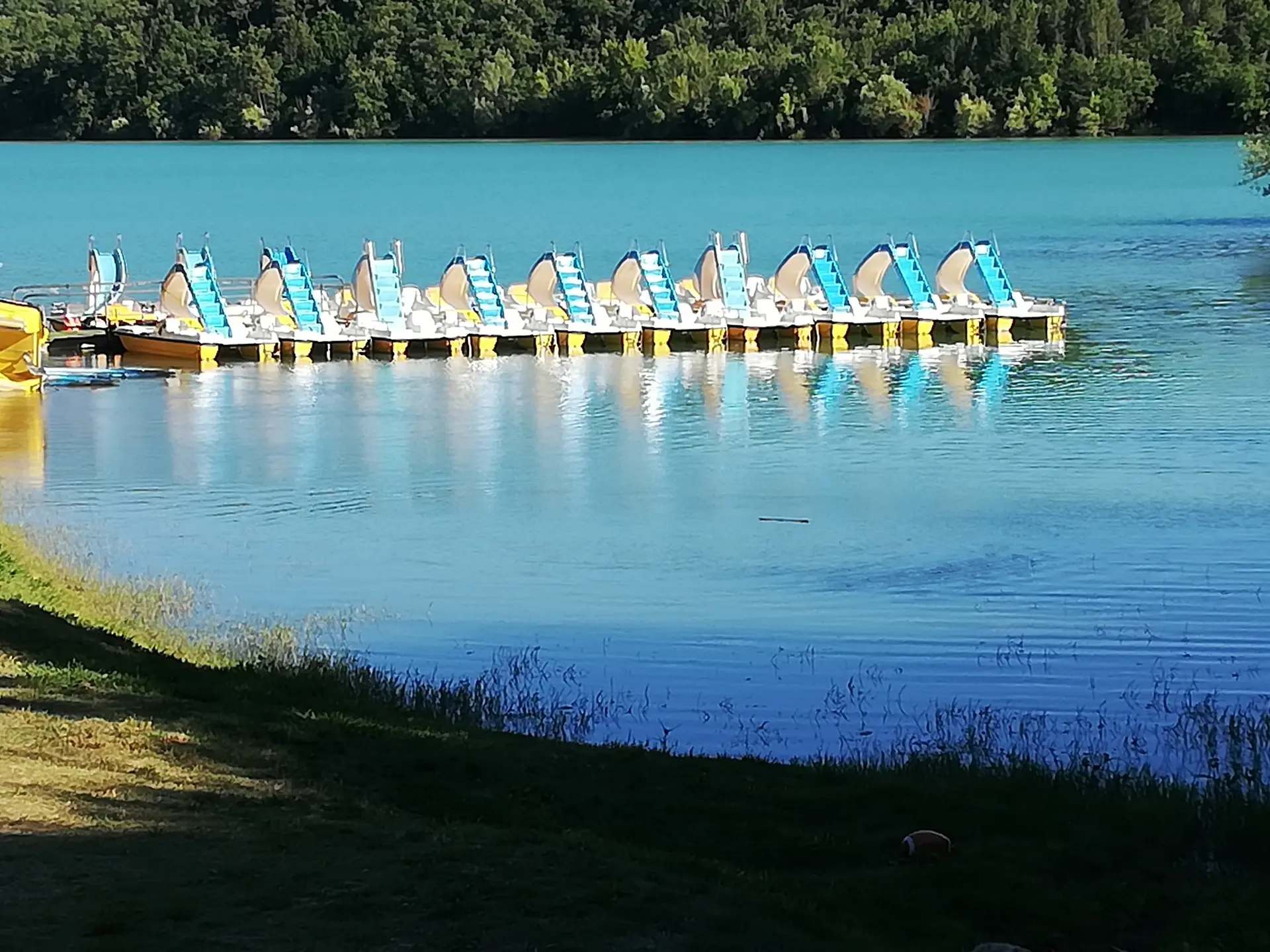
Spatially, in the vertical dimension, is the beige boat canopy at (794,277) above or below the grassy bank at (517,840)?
above

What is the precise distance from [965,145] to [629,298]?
76872 mm

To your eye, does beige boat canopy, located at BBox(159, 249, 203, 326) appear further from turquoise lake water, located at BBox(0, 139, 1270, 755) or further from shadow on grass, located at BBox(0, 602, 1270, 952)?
shadow on grass, located at BBox(0, 602, 1270, 952)

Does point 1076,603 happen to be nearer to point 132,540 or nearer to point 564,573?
point 564,573

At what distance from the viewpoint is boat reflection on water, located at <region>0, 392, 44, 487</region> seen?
21469 millimetres

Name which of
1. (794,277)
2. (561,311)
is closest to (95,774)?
(561,311)

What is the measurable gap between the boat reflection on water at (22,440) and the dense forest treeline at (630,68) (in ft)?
276

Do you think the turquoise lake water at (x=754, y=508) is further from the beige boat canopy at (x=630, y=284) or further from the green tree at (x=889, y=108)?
the green tree at (x=889, y=108)

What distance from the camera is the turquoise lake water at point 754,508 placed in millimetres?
13047

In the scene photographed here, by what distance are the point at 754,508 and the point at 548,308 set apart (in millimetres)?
16010

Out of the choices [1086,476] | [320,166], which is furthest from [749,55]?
[1086,476]

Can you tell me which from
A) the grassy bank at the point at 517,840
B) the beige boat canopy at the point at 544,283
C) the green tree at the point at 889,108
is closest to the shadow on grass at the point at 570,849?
the grassy bank at the point at 517,840

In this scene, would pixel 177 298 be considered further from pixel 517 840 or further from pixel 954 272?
pixel 517 840

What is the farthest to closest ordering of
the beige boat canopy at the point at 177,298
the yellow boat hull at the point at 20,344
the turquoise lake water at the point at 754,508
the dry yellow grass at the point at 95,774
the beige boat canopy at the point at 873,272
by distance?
the beige boat canopy at the point at 873,272, the beige boat canopy at the point at 177,298, the yellow boat hull at the point at 20,344, the turquoise lake water at the point at 754,508, the dry yellow grass at the point at 95,774

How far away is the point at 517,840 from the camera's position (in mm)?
6953
